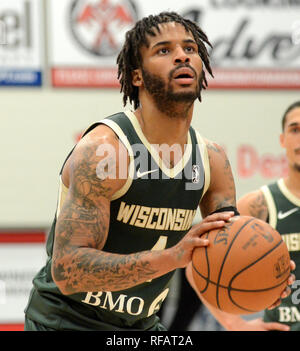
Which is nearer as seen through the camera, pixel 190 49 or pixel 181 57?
pixel 181 57

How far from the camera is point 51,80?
707 cm

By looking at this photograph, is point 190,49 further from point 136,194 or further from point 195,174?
point 136,194

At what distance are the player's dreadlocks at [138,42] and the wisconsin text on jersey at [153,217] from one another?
0.58m

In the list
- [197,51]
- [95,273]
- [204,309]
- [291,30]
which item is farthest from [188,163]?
[291,30]

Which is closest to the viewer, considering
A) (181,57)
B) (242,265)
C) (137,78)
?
(242,265)

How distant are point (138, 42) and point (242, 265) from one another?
1162 mm

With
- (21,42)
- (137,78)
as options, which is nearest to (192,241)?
(137,78)

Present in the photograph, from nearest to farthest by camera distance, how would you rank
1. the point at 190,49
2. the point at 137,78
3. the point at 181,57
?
the point at 181,57
the point at 190,49
the point at 137,78

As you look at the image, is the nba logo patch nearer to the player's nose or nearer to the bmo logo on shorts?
the player's nose

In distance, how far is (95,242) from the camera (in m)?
2.65
